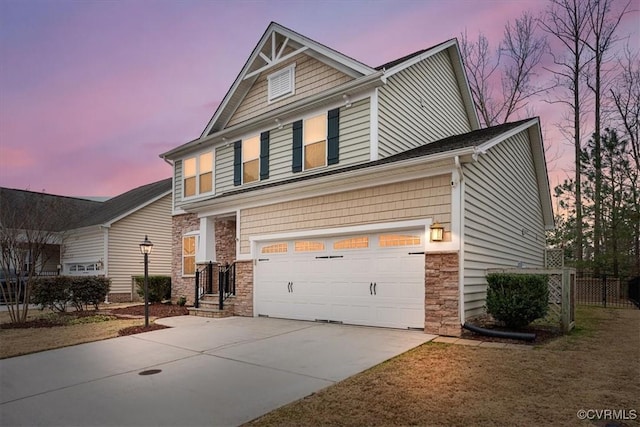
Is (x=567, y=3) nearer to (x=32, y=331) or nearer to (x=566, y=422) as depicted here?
(x=566, y=422)

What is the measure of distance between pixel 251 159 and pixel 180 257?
515 cm

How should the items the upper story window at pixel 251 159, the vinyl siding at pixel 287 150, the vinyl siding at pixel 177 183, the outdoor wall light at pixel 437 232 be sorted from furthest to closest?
1. the vinyl siding at pixel 177 183
2. the upper story window at pixel 251 159
3. the vinyl siding at pixel 287 150
4. the outdoor wall light at pixel 437 232

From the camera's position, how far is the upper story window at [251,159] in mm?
13820

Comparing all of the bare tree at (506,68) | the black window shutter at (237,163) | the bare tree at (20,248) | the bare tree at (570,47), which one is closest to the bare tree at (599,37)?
the bare tree at (570,47)

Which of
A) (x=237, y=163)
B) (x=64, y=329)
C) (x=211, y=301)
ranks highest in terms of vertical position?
(x=237, y=163)

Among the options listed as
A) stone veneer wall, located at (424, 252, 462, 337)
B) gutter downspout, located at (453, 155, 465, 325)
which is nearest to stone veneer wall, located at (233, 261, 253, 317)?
stone veneer wall, located at (424, 252, 462, 337)

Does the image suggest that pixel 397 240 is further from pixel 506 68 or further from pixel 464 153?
pixel 506 68

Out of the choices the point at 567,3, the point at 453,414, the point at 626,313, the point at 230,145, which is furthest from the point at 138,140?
the point at 567,3

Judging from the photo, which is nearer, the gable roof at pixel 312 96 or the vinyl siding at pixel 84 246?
the gable roof at pixel 312 96

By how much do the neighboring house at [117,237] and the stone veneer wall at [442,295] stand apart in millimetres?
16297

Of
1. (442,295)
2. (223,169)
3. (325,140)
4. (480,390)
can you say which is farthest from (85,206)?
(480,390)

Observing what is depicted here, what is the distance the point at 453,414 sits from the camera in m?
4.08

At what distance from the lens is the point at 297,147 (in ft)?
41.3

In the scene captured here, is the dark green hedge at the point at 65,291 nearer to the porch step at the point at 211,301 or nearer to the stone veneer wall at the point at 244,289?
the porch step at the point at 211,301
